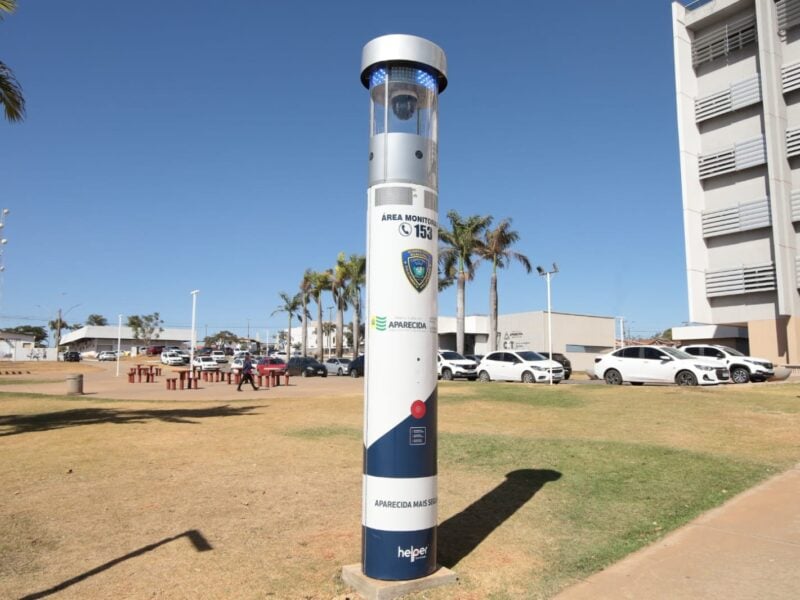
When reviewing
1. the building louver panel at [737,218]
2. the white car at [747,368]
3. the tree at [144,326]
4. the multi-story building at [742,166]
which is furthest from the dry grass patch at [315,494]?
the tree at [144,326]

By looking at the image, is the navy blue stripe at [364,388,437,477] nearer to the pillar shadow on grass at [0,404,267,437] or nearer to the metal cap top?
the metal cap top

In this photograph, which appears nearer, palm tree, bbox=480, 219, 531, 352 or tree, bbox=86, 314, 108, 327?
palm tree, bbox=480, 219, 531, 352

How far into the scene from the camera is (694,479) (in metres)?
7.56

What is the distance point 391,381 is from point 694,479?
193 inches

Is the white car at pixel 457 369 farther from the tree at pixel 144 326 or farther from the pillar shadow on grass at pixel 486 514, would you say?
the tree at pixel 144 326

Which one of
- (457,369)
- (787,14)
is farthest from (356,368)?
(787,14)

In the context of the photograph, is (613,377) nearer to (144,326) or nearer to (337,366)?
(337,366)

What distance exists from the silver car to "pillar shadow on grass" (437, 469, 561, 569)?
3617cm

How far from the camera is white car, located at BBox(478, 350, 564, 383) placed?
→ 26.8 metres

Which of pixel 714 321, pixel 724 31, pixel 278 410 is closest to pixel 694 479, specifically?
pixel 278 410

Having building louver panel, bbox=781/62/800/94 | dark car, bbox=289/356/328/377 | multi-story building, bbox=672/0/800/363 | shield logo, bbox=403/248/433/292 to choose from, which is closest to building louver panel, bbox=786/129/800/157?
multi-story building, bbox=672/0/800/363

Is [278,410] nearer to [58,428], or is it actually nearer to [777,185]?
[58,428]

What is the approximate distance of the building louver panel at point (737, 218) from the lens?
127 feet

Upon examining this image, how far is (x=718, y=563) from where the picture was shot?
4793 mm
